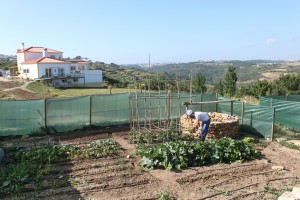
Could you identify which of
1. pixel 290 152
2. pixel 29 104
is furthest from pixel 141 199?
pixel 29 104

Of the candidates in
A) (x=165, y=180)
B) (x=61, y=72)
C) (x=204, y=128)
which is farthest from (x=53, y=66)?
(x=165, y=180)

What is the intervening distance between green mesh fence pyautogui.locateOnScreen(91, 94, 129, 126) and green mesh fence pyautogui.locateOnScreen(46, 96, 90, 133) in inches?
13.3

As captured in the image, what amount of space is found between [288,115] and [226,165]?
5.08 m

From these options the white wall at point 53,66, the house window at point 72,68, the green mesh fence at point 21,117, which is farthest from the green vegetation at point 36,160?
the house window at point 72,68

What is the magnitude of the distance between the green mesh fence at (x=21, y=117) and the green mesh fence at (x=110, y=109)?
2.05m

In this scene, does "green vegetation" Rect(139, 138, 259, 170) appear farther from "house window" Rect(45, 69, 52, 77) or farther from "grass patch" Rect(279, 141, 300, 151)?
"house window" Rect(45, 69, 52, 77)

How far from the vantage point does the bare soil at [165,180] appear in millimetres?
6332

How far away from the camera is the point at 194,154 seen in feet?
26.8

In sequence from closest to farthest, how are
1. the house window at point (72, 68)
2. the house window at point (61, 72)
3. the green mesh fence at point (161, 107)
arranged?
the green mesh fence at point (161, 107) < the house window at point (61, 72) < the house window at point (72, 68)

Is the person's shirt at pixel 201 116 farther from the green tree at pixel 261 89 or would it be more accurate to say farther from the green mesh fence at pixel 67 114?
the green tree at pixel 261 89

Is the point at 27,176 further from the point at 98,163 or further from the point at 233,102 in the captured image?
the point at 233,102

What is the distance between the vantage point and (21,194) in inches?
243

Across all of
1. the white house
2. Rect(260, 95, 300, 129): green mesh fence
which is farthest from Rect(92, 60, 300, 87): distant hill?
the white house

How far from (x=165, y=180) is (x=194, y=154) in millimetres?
1393
